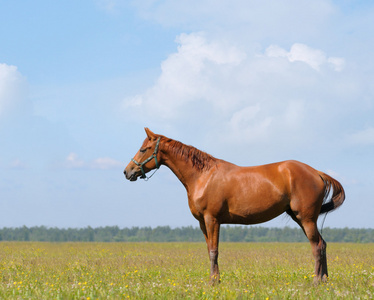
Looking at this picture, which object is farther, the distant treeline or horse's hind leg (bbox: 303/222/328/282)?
the distant treeline

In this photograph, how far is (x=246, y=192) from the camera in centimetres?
1098

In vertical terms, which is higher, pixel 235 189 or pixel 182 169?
pixel 182 169

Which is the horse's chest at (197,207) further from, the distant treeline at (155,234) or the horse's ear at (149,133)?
the distant treeline at (155,234)

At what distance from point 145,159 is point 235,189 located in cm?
249

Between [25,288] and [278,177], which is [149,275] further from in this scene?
Answer: [278,177]

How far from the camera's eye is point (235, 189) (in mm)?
11000

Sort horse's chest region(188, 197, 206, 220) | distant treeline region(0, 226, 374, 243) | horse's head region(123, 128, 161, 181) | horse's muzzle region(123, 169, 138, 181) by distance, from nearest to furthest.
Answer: horse's chest region(188, 197, 206, 220) < horse's head region(123, 128, 161, 181) < horse's muzzle region(123, 169, 138, 181) < distant treeline region(0, 226, 374, 243)

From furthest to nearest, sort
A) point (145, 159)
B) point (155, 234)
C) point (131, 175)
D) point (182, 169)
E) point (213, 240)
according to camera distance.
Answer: point (155, 234) → point (131, 175) → point (145, 159) → point (182, 169) → point (213, 240)

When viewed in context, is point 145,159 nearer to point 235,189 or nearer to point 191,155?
point 191,155

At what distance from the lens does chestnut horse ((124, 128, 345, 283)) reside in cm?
1092

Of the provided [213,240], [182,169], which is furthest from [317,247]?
[182,169]

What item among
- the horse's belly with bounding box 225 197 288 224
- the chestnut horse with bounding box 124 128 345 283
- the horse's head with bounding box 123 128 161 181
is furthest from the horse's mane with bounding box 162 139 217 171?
the horse's belly with bounding box 225 197 288 224

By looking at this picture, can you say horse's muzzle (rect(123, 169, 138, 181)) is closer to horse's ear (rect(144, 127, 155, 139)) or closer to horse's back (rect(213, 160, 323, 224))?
horse's ear (rect(144, 127, 155, 139))

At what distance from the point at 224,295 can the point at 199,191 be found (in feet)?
10.8
